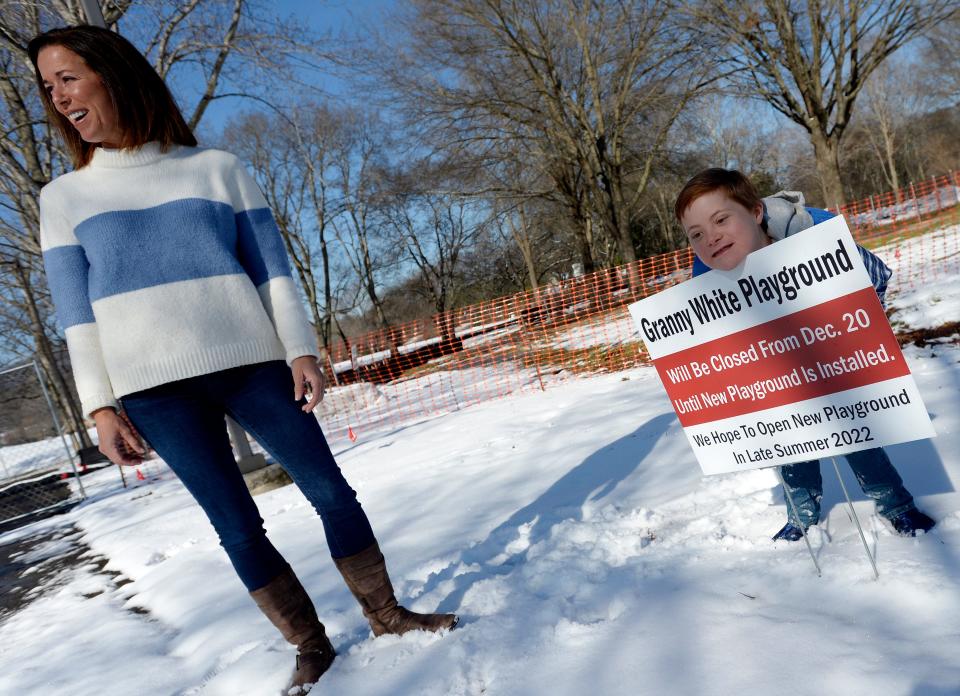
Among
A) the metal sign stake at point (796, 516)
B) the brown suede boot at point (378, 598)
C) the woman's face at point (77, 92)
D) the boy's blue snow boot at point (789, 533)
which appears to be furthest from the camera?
the boy's blue snow boot at point (789, 533)

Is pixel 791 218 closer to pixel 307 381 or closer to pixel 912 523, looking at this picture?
pixel 912 523

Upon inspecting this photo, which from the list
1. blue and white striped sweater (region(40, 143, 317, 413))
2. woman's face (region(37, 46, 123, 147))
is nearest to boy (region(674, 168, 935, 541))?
blue and white striped sweater (region(40, 143, 317, 413))

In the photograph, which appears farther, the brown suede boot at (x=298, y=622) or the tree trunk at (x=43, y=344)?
the tree trunk at (x=43, y=344)

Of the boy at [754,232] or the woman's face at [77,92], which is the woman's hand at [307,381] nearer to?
the woman's face at [77,92]

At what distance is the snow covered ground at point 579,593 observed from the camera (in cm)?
152

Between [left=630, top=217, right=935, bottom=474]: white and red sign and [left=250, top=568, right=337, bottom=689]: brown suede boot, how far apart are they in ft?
4.82

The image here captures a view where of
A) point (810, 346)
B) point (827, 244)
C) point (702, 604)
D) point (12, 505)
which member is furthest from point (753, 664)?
point (12, 505)

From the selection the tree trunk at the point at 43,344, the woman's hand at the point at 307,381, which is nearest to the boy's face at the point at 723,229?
the woman's hand at the point at 307,381

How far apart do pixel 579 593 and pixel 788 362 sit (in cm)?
105

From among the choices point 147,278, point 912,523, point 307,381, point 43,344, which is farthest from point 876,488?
point 43,344

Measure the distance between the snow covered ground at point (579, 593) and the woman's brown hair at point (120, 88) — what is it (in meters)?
Result: 1.80

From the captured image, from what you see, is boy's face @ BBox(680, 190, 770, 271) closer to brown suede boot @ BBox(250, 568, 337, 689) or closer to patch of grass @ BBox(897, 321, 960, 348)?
brown suede boot @ BBox(250, 568, 337, 689)

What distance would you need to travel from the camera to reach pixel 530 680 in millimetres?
1638

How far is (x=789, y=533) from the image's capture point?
2.11 meters
